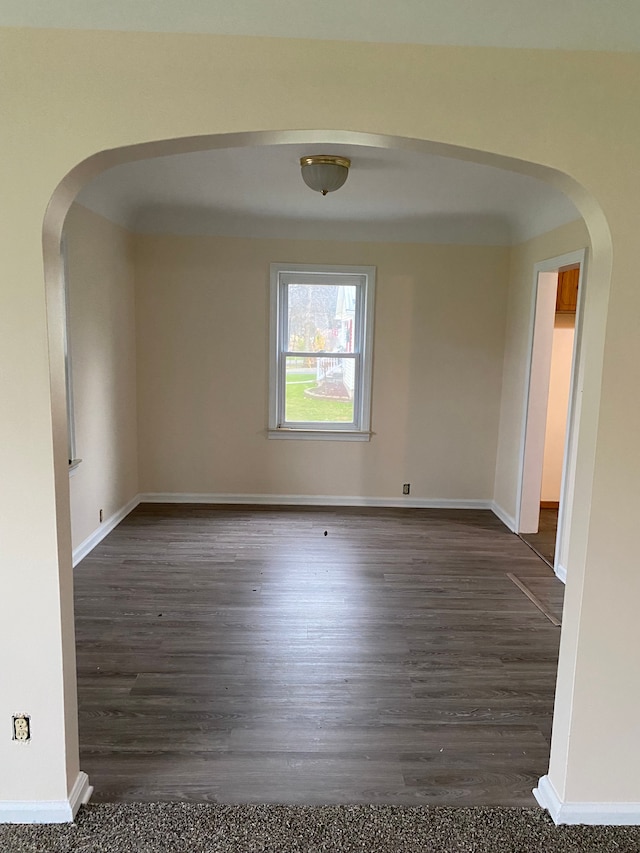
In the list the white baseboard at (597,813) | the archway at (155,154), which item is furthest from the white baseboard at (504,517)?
the archway at (155,154)

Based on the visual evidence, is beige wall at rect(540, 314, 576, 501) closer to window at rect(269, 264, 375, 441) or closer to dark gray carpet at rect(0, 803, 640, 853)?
window at rect(269, 264, 375, 441)

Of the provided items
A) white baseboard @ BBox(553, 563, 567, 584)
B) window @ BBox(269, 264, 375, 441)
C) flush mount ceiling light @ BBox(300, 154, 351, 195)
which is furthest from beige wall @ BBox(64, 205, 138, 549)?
white baseboard @ BBox(553, 563, 567, 584)

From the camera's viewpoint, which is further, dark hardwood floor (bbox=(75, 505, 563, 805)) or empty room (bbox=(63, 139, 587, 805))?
empty room (bbox=(63, 139, 587, 805))

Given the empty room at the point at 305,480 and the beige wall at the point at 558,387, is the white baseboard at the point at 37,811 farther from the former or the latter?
the beige wall at the point at 558,387

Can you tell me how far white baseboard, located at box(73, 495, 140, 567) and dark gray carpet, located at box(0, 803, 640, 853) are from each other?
2.22 m

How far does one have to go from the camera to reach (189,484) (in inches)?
213

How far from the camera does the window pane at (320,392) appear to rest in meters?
5.41

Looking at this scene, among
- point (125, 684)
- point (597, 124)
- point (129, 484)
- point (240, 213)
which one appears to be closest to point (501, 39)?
point (597, 124)

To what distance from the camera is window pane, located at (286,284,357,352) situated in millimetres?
5301

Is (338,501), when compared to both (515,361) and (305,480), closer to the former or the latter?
(305,480)

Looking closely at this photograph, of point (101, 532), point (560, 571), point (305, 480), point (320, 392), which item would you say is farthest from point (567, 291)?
point (101, 532)

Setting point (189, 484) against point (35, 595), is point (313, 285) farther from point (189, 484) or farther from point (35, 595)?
point (35, 595)

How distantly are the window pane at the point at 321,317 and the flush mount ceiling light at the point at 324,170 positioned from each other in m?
1.81

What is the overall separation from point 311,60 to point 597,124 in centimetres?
85
